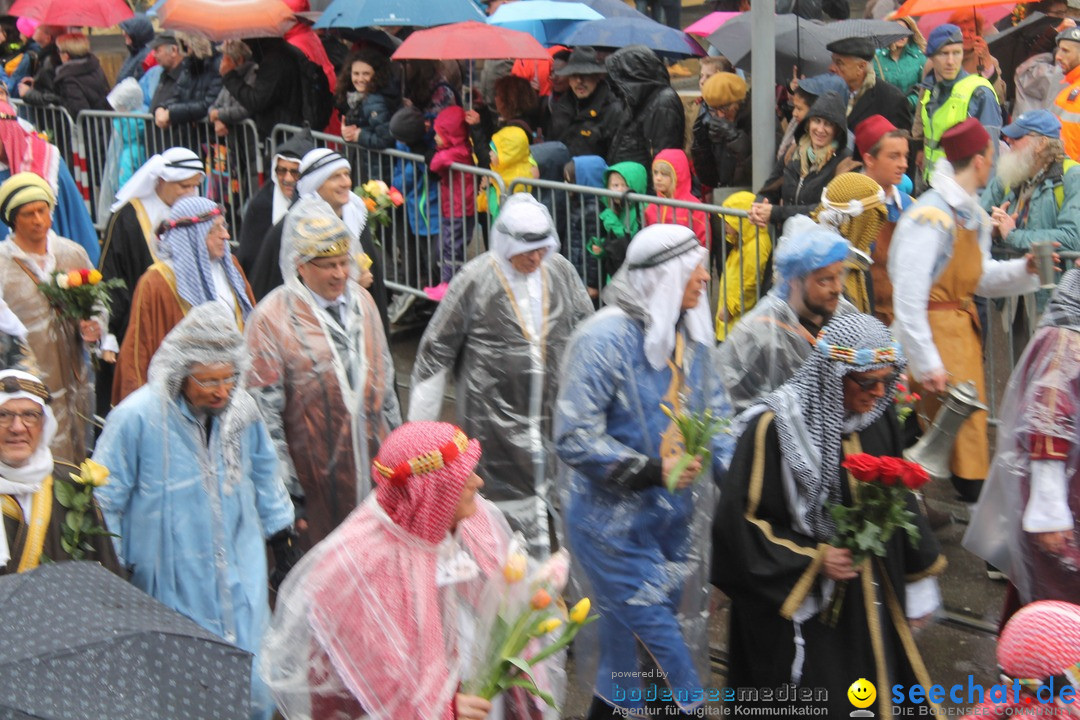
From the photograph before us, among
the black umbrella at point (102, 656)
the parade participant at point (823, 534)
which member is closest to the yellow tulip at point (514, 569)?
the black umbrella at point (102, 656)

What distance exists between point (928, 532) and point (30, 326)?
16.6ft

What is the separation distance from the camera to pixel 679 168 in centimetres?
983

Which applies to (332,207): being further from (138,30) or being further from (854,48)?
(138,30)

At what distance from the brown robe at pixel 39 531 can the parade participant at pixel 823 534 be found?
217 centimetres

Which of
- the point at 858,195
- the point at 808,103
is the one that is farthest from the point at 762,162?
the point at 858,195

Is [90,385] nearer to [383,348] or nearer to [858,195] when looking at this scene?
[383,348]

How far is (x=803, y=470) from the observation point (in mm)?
4746

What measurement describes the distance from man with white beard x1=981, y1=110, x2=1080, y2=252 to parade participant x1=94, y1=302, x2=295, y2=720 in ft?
14.0

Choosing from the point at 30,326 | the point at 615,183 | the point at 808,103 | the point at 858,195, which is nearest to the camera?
the point at 858,195

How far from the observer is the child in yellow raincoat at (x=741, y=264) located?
337 inches

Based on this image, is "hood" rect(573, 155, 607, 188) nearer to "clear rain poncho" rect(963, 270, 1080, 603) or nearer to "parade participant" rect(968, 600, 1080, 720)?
"clear rain poncho" rect(963, 270, 1080, 603)

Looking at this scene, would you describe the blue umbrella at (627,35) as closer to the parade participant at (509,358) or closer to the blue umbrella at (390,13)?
the blue umbrella at (390,13)

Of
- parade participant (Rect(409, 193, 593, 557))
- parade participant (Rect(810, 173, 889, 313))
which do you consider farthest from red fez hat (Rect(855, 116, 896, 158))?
parade participant (Rect(409, 193, 593, 557))

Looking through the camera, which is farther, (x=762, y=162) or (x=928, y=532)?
(x=762, y=162)
